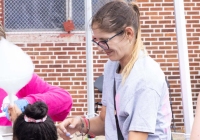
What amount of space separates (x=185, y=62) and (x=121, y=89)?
82cm

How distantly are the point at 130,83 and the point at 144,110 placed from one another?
139mm

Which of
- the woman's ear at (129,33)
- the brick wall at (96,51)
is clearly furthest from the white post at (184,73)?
the brick wall at (96,51)

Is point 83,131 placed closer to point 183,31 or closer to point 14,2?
point 183,31

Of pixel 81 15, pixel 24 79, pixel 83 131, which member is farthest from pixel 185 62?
pixel 81 15

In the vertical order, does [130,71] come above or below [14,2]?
below

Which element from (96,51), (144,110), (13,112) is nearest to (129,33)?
(144,110)

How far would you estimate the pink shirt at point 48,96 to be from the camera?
109 inches

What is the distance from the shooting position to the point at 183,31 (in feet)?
9.68

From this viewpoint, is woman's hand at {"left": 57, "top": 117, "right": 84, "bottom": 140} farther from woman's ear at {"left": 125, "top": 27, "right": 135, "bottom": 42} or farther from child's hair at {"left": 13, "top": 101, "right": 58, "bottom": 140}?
woman's ear at {"left": 125, "top": 27, "right": 135, "bottom": 42}

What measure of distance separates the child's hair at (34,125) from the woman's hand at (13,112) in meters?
0.03

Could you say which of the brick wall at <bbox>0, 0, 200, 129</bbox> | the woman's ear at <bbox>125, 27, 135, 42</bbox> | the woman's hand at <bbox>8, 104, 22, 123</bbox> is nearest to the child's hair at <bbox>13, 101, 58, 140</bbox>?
the woman's hand at <bbox>8, 104, 22, 123</bbox>

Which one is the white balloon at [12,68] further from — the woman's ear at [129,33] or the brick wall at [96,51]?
the brick wall at [96,51]

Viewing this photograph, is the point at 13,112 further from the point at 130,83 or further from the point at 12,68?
the point at 130,83

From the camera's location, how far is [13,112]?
243 centimetres
